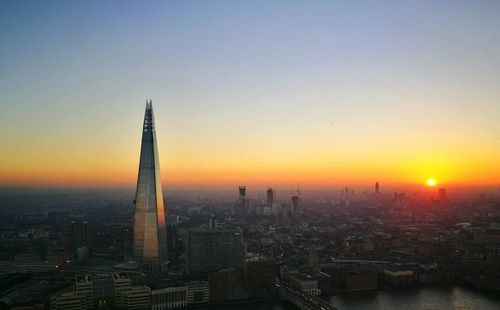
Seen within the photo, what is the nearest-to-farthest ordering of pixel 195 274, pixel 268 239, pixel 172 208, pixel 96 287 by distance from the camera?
pixel 96 287, pixel 195 274, pixel 268 239, pixel 172 208

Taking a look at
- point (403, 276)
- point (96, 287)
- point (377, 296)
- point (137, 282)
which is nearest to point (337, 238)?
point (403, 276)

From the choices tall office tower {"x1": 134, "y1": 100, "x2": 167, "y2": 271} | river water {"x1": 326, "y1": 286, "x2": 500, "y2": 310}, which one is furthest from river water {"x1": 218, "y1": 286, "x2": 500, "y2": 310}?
tall office tower {"x1": 134, "y1": 100, "x2": 167, "y2": 271}

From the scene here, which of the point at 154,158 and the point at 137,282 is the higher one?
the point at 154,158

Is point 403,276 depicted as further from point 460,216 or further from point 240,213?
point 240,213

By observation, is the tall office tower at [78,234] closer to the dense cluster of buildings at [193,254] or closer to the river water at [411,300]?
the dense cluster of buildings at [193,254]

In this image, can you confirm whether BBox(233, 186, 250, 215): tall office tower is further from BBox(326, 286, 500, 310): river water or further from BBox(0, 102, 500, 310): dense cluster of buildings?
BBox(326, 286, 500, 310): river water

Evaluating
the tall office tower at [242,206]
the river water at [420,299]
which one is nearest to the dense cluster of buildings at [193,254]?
the river water at [420,299]
